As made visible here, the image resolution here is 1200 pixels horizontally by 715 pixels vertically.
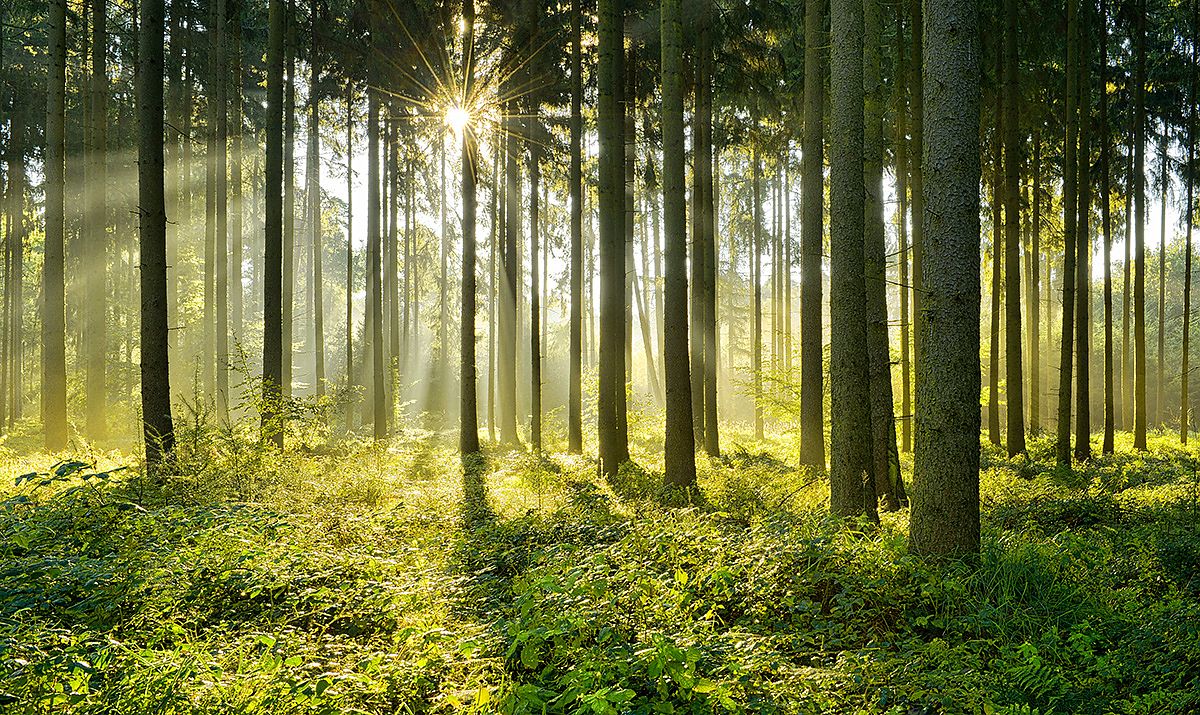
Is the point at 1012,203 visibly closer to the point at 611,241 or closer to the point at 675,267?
the point at 675,267

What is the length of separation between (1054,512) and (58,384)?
1698 cm

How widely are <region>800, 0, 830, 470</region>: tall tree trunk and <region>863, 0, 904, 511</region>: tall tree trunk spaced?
85 cm

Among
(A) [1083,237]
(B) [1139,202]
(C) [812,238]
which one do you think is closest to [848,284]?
(C) [812,238]

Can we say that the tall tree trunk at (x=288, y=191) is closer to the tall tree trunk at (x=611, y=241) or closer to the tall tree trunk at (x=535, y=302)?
the tall tree trunk at (x=535, y=302)

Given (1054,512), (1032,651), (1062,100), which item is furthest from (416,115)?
(1032,651)

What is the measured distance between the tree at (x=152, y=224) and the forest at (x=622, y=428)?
0.06 m

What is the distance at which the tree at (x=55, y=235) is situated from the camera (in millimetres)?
12422

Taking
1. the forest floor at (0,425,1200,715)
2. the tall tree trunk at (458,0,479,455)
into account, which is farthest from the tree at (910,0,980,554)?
the tall tree trunk at (458,0,479,455)

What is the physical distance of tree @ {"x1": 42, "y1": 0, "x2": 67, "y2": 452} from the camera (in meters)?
12.4

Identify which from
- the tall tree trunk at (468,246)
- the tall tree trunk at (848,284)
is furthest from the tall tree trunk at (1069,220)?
the tall tree trunk at (468,246)

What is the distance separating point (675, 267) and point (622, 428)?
3.76 metres

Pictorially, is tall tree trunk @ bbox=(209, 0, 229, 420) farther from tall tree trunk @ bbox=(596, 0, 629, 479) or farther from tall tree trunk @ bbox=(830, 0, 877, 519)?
tall tree trunk @ bbox=(830, 0, 877, 519)

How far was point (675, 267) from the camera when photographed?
1030 centimetres

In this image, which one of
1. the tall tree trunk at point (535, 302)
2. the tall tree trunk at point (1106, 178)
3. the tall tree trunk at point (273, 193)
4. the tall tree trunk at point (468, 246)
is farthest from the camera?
the tall tree trunk at point (535, 302)
